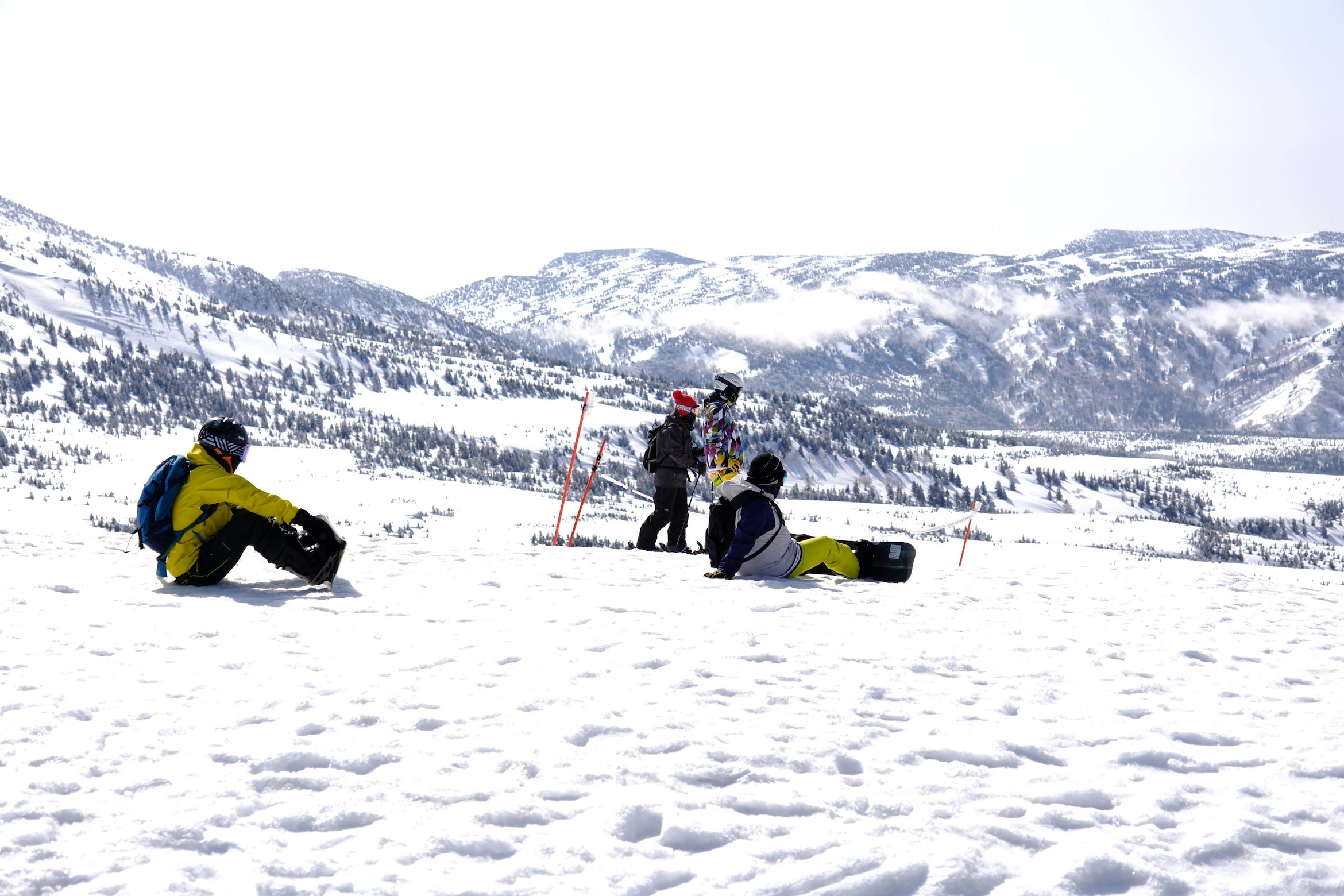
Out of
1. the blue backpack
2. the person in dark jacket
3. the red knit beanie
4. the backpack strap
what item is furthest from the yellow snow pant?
the blue backpack

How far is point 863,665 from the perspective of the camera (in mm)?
7207

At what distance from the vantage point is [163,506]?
8.92 meters

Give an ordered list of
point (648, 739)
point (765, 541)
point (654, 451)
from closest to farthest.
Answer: point (648, 739), point (765, 541), point (654, 451)

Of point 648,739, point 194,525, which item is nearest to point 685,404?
point 194,525

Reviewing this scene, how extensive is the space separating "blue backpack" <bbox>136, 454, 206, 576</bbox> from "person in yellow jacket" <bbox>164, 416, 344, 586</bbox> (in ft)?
0.15

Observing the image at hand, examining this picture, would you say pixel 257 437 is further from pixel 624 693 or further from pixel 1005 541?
pixel 624 693

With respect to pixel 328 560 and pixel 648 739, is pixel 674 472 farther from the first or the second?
pixel 648 739

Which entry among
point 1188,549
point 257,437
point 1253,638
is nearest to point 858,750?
point 1253,638

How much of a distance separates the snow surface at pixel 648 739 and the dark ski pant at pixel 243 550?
→ 0.37 meters

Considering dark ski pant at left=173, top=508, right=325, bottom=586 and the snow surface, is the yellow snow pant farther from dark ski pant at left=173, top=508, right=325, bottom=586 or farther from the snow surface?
dark ski pant at left=173, top=508, right=325, bottom=586

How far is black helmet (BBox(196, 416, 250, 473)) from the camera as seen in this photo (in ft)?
29.6

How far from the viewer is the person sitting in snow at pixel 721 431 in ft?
42.3

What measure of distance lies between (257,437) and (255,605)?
15689cm

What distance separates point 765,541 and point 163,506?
679 centimetres
